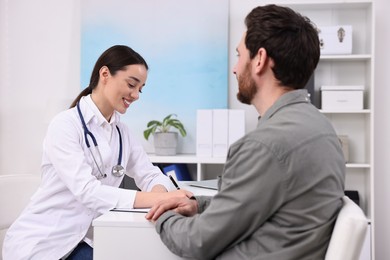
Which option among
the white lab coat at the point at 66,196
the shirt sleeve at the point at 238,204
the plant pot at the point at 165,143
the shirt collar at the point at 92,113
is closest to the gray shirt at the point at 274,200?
the shirt sleeve at the point at 238,204

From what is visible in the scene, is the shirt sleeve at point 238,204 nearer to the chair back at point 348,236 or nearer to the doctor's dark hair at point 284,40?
the chair back at point 348,236

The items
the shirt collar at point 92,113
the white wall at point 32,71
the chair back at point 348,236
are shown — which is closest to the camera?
the chair back at point 348,236

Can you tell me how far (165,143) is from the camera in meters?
3.24

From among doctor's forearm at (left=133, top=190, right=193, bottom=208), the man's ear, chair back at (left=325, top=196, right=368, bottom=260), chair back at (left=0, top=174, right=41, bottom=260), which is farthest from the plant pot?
chair back at (left=325, top=196, right=368, bottom=260)

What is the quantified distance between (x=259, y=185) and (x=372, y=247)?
2.35 metres

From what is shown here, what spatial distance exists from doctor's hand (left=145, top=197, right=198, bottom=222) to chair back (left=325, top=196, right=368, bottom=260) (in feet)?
1.26

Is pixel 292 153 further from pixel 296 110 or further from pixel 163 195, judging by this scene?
pixel 163 195

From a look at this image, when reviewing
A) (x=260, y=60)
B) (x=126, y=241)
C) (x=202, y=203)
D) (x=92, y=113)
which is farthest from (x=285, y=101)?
(x=92, y=113)

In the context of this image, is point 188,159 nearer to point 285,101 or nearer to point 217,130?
point 217,130

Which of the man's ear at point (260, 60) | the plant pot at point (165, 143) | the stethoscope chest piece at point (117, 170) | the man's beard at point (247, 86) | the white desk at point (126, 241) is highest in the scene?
the man's ear at point (260, 60)

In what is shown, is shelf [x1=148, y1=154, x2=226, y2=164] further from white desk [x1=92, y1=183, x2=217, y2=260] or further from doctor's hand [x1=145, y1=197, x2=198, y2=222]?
white desk [x1=92, y1=183, x2=217, y2=260]

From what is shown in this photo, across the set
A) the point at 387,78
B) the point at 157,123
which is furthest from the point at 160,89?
the point at 387,78

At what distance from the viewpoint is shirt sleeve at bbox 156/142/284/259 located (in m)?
1.01

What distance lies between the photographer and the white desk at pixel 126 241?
118cm
